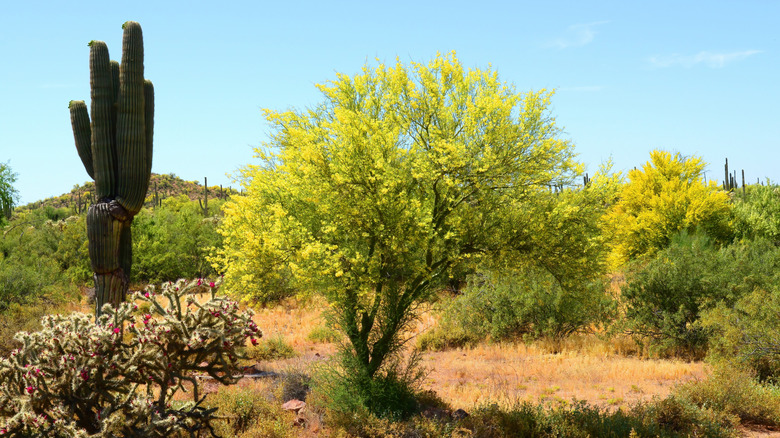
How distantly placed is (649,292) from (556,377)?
5457 mm

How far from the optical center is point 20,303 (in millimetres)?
20641

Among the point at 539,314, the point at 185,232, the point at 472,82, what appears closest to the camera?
the point at 472,82

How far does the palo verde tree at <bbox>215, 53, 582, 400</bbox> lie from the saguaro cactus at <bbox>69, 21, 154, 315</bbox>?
4382mm

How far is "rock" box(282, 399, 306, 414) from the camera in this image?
12.2 metres

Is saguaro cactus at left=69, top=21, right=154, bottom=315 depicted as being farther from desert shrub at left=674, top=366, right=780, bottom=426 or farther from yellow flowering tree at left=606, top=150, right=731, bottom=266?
yellow flowering tree at left=606, top=150, right=731, bottom=266

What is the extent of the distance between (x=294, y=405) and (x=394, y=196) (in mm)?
5247

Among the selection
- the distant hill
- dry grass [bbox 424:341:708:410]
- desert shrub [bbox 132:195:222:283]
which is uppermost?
the distant hill

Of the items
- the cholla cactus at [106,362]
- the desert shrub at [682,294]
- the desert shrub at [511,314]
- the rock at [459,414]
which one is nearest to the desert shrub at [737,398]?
the rock at [459,414]

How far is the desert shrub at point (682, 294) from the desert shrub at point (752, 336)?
65.1 inches

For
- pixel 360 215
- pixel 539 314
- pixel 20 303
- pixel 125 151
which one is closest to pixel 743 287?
pixel 539 314

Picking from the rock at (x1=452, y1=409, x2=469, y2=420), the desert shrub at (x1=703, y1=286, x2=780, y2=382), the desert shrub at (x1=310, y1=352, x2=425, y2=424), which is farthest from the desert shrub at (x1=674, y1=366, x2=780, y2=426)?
the desert shrub at (x1=310, y1=352, x2=425, y2=424)

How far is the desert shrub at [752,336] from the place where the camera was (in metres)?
13.8

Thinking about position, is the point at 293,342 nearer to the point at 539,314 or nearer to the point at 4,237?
the point at 539,314

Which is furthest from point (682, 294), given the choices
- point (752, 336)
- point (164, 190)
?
point (164, 190)
